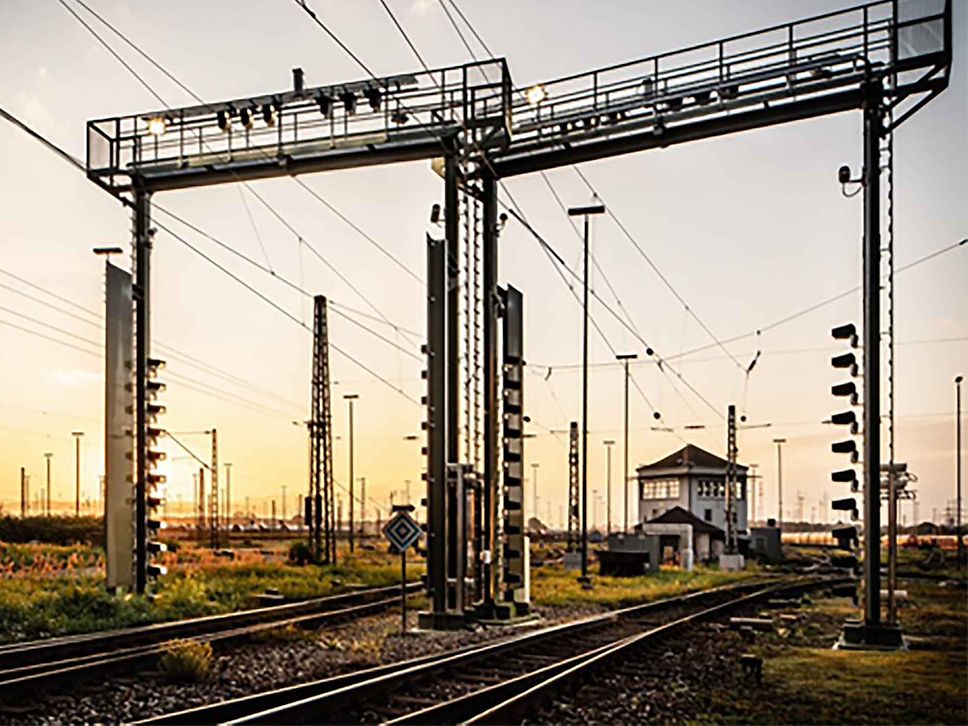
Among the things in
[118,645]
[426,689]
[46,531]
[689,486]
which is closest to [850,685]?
[426,689]

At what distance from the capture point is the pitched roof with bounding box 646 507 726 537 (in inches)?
2899

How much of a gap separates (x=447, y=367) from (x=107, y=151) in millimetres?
10632

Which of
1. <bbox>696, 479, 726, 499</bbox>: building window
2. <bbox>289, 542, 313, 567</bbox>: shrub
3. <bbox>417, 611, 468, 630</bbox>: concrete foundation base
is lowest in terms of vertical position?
<bbox>289, 542, 313, 567</bbox>: shrub

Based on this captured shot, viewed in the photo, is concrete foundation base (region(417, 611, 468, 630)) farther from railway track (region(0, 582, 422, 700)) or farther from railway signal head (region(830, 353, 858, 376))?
railway signal head (region(830, 353, 858, 376))

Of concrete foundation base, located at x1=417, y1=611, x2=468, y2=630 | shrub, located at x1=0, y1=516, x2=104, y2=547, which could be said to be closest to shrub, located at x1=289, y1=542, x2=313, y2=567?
concrete foundation base, located at x1=417, y1=611, x2=468, y2=630

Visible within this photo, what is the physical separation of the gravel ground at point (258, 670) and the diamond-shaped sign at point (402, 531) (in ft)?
5.73

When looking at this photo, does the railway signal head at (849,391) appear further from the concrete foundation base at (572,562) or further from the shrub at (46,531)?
the shrub at (46,531)

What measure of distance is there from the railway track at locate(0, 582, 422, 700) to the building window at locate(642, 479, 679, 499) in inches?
2346

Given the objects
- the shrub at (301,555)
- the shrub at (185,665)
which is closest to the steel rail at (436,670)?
the shrub at (185,665)

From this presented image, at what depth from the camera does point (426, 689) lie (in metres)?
15.1

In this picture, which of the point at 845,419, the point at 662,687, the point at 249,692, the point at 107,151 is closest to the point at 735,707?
the point at 662,687

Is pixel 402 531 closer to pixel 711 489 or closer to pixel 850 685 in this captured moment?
pixel 850 685

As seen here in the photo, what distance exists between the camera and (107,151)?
92.5 feet

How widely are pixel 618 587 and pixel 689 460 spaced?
48.0 m
